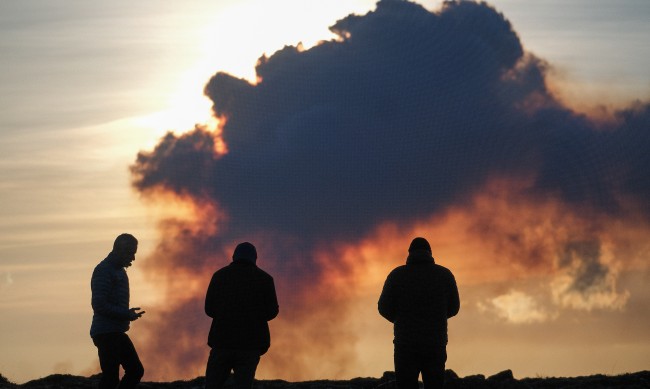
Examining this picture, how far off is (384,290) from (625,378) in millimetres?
6789

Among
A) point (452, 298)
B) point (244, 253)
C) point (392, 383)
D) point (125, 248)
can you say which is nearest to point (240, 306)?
point (244, 253)

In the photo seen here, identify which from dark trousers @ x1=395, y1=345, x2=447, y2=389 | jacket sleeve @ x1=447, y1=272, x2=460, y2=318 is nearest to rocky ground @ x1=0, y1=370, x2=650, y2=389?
dark trousers @ x1=395, y1=345, x2=447, y2=389

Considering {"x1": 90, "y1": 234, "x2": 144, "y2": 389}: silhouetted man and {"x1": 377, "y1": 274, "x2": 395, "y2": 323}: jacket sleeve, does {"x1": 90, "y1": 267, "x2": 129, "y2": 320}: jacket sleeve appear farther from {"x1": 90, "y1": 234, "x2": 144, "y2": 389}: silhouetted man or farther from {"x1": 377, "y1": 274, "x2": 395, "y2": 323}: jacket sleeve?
{"x1": 377, "y1": 274, "x2": 395, "y2": 323}: jacket sleeve

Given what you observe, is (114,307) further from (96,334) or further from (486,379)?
(486,379)

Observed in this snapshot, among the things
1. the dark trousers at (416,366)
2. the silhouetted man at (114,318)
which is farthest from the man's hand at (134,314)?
the dark trousers at (416,366)

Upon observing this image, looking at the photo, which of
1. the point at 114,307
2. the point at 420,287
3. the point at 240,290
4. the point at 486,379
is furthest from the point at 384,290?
the point at 486,379

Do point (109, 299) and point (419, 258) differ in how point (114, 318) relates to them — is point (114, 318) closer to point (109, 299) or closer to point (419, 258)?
point (109, 299)

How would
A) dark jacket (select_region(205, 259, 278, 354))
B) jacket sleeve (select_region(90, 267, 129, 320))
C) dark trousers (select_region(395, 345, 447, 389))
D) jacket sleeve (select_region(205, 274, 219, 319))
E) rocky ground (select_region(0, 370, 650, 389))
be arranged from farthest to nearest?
rocky ground (select_region(0, 370, 650, 389))
jacket sleeve (select_region(90, 267, 129, 320))
dark trousers (select_region(395, 345, 447, 389))
jacket sleeve (select_region(205, 274, 219, 319))
dark jacket (select_region(205, 259, 278, 354))

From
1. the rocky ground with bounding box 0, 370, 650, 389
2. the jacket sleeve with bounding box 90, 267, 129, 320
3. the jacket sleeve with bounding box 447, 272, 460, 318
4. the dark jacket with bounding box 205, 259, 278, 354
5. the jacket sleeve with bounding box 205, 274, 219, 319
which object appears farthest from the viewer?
the rocky ground with bounding box 0, 370, 650, 389

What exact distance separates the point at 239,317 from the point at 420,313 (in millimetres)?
2069

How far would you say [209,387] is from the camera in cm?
1060

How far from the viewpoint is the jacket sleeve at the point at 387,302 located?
10938mm

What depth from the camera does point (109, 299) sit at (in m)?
11.3

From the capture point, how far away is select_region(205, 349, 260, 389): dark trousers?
34.8 feet
